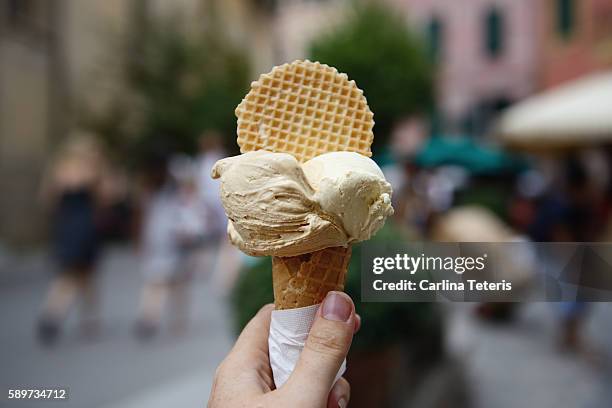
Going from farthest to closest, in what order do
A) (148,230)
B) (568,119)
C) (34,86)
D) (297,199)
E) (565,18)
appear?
(565,18) < (34,86) < (568,119) < (148,230) < (297,199)

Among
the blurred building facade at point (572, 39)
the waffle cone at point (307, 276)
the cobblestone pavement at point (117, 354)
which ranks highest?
the blurred building facade at point (572, 39)

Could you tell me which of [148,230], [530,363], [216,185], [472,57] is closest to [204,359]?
[148,230]

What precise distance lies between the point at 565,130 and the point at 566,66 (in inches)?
392

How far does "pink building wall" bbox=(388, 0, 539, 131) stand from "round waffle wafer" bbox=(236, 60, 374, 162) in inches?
733

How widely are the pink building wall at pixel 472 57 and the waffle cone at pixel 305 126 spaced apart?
18.6 m

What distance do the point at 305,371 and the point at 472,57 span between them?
67.9ft

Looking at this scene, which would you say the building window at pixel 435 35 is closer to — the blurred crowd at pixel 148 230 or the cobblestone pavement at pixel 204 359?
the cobblestone pavement at pixel 204 359

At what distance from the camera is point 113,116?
11953 mm

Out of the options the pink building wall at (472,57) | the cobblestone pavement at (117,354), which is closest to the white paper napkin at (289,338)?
the cobblestone pavement at (117,354)

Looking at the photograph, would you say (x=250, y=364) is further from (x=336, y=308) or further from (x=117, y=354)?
(x=117, y=354)

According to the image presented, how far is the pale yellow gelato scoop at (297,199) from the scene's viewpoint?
1191mm

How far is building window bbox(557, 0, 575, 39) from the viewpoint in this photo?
14.8 m

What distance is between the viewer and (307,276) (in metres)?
1.33

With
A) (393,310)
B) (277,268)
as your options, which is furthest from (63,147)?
(277,268)
